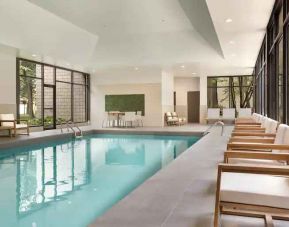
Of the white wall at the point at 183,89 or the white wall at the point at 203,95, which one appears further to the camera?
the white wall at the point at 183,89

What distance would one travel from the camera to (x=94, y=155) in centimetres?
755

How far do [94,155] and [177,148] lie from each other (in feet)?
8.08

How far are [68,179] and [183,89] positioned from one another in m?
15.2

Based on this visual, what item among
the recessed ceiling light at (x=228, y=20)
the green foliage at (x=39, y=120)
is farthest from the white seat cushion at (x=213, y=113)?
the recessed ceiling light at (x=228, y=20)

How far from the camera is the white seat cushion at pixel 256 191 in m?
1.94

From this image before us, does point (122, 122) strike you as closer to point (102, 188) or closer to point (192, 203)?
point (102, 188)

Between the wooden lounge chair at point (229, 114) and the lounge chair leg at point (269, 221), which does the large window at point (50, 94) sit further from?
the lounge chair leg at point (269, 221)

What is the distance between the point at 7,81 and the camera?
10.8 metres

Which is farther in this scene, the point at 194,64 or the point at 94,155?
the point at 194,64

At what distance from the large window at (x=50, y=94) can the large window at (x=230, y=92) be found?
7415mm

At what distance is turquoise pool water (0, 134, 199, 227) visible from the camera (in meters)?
3.40

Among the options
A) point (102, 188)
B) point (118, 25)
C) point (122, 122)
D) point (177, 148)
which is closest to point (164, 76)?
point (122, 122)

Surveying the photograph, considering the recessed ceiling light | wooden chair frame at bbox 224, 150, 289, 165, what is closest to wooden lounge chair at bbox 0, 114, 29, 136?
the recessed ceiling light

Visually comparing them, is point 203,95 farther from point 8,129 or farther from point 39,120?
point 8,129
